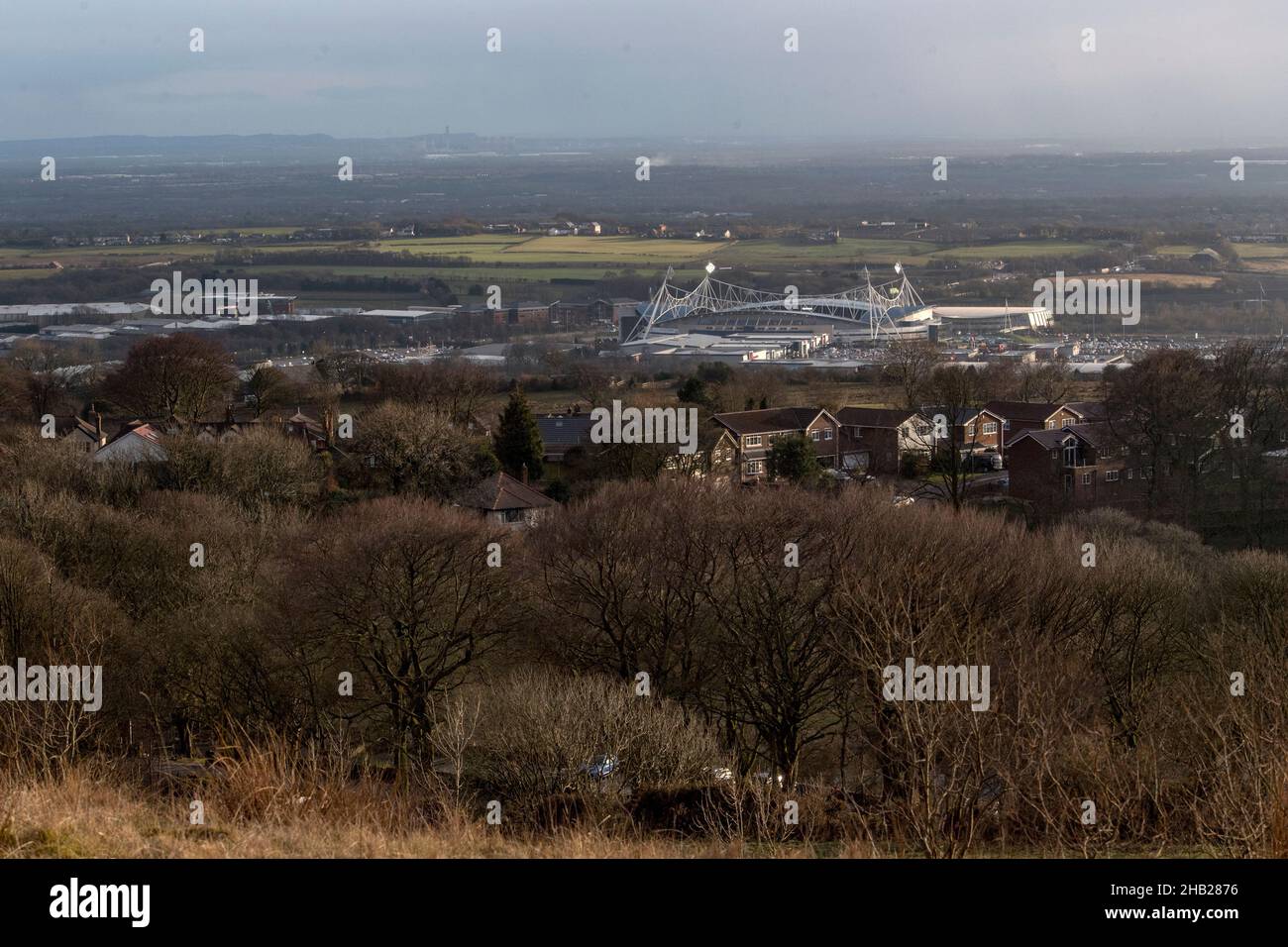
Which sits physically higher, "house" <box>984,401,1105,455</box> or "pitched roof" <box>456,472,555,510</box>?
"house" <box>984,401,1105,455</box>

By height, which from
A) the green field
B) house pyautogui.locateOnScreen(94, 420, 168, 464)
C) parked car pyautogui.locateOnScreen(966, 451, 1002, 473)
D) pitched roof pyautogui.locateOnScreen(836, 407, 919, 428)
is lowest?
parked car pyautogui.locateOnScreen(966, 451, 1002, 473)

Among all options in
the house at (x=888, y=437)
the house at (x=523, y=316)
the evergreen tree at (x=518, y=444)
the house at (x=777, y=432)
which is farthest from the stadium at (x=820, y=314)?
the evergreen tree at (x=518, y=444)

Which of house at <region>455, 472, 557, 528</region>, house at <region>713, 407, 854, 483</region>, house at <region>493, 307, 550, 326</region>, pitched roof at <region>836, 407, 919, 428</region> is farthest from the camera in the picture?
house at <region>493, 307, 550, 326</region>

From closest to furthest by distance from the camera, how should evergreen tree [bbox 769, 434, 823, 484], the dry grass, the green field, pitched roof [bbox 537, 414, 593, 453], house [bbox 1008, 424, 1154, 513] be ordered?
1. the dry grass
2. evergreen tree [bbox 769, 434, 823, 484]
3. house [bbox 1008, 424, 1154, 513]
4. pitched roof [bbox 537, 414, 593, 453]
5. the green field

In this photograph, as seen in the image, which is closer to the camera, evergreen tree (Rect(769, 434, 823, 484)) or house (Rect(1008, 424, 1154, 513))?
evergreen tree (Rect(769, 434, 823, 484))

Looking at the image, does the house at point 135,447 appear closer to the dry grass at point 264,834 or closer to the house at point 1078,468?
the house at point 1078,468

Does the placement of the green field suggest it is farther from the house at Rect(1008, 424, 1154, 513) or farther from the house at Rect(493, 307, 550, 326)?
the house at Rect(1008, 424, 1154, 513)

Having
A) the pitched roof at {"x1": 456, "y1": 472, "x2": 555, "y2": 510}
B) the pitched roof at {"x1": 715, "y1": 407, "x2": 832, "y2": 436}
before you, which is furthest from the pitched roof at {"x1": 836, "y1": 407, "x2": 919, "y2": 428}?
the pitched roof at {"x1": 456, "y1": 472, "x2": 555, "y2": 510}
